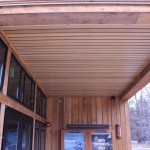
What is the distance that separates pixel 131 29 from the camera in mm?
3004

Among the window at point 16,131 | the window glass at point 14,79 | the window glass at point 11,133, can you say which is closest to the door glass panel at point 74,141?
the window at point 16,131

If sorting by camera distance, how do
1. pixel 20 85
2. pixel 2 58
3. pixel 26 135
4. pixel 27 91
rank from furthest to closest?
pixel 27 91 → pixel 26 135 → pixel 20 85 → pixel 2 58

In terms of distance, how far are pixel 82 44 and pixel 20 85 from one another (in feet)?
5.03

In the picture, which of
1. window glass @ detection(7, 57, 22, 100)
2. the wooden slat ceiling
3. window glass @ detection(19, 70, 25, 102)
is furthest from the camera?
window glass @ detection(19, 70, 25, 102)

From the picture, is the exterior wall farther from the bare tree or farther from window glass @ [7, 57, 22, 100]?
the bare tree

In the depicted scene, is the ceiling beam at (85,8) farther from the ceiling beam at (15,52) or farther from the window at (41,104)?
the window at (41,104)

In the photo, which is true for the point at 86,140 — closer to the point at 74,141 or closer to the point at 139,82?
the point at 74,141

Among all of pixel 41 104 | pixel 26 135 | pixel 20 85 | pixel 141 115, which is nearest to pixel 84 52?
pixel 20 85

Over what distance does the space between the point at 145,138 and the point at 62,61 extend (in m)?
11.0

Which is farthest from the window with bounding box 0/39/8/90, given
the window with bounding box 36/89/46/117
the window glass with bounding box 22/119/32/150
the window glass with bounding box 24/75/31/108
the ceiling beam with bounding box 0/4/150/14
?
the window with bounding box 36/89/46/117

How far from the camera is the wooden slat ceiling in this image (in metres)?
3.08

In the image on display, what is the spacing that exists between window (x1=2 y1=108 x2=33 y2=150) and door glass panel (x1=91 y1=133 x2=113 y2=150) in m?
2.49

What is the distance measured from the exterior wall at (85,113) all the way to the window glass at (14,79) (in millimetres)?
3400

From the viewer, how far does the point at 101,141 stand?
6.88 meters
